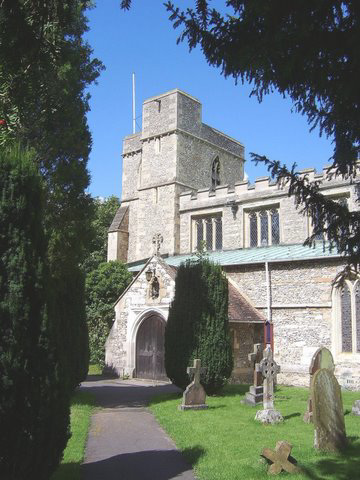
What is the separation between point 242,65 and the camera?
12.6ft

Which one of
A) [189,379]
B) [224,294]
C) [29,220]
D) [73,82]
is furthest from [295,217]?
[29,220]

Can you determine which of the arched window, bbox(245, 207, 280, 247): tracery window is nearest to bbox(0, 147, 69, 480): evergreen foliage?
bbox(245, 207, 280, 247): tracery window

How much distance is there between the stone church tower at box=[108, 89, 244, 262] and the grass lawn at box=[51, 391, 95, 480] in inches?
565

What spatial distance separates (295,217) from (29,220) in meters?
18.1

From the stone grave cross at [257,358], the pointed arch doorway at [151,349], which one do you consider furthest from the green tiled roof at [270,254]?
the stone grave cross at [257,358]

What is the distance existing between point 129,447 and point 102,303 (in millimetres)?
16342

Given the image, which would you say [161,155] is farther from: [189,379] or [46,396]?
[46,396]

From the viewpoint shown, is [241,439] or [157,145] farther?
[157,145]

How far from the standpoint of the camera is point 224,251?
23562 millimetres


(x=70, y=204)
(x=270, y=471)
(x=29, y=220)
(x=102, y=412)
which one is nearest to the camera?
(x=29, y=220)

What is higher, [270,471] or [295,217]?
[295,217]

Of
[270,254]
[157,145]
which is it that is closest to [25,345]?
[270,254]

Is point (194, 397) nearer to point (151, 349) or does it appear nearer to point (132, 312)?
point (151, 349)

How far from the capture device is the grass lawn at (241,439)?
633cm
